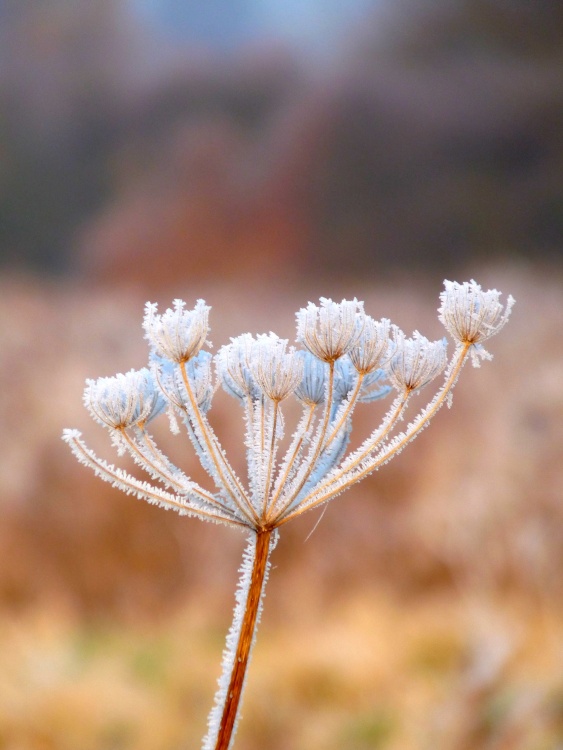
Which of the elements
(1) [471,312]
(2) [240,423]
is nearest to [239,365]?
(1) [471,312]

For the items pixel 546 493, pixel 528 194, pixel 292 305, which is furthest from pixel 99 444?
pixel 528 194

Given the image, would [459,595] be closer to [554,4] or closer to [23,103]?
[554,4]

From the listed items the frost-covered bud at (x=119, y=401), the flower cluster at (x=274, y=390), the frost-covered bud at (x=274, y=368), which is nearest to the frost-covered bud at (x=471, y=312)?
the flower cluster at (x=274, y=390)

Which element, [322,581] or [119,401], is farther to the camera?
[322,581]

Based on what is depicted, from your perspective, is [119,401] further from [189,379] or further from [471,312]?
[471,312]

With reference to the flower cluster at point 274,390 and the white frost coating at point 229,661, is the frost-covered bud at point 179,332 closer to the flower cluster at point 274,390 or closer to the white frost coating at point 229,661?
the flower cluster at point 274,390

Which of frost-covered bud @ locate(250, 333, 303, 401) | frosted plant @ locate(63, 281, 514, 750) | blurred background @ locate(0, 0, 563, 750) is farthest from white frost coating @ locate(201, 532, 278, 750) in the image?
blurred background @ locate(0, 0, 563, 750)
